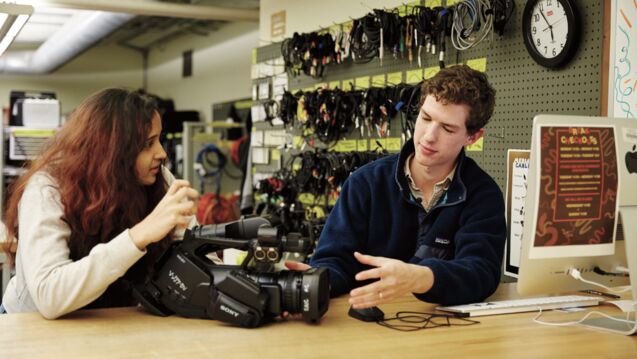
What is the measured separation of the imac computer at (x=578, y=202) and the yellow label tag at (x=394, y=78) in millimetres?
2558

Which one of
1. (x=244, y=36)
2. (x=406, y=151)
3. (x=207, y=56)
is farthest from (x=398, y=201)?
(x=207, y=56)

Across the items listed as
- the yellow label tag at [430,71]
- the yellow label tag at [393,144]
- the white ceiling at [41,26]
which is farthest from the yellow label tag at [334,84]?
the white ceiling at [41,26]

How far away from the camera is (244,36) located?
31.7 feet

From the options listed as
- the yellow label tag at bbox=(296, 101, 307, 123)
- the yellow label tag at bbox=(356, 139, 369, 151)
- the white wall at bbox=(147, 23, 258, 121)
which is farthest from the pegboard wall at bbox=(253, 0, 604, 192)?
the white wall at bbox=(147, 23, 258, 121)

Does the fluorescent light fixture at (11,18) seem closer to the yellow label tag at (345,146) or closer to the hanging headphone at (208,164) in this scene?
the yellow label tag at (345,146)

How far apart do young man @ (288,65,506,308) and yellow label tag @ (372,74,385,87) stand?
7.32 feet

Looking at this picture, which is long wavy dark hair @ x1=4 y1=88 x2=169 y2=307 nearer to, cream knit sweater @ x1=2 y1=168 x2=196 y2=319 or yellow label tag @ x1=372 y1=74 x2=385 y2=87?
cream knit sweater @ x1=2 y1=168 x2=196 y2=319

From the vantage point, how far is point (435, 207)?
2158 millimetres

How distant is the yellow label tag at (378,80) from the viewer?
4.43 m

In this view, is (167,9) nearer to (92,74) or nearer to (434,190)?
(434,190)

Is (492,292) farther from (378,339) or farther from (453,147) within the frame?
(378,339)

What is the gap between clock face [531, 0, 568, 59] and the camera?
10.4 feet

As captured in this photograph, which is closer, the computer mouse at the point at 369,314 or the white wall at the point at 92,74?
the computer mouse at the point at 369,314

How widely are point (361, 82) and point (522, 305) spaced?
9.23ft
